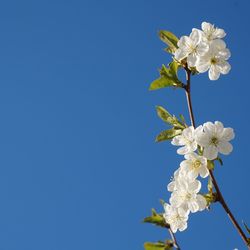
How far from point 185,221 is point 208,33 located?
1191 millimetres

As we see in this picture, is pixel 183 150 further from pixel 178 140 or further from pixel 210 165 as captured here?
pixel 210 165

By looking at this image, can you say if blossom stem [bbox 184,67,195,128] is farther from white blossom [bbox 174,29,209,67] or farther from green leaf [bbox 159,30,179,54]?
green leaf [bbox 159,30,179,54]

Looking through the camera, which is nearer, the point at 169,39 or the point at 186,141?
the point at 186,141

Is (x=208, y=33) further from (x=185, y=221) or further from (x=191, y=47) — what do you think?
(x=185, y=221)

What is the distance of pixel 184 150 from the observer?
234 centimetres

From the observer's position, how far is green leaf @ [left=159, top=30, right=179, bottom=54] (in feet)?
8.61

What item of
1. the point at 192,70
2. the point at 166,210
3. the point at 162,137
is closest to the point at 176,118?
the point at 162,137

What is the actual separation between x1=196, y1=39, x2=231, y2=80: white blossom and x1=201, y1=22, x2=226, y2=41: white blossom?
0.03 m

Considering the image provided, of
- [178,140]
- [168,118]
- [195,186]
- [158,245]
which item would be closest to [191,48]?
[168,118]

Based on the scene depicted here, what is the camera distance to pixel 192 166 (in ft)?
7.30

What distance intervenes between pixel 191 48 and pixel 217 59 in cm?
27

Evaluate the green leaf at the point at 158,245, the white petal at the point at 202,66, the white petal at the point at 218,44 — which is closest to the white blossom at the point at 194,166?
the green leaf at the point at 158,245

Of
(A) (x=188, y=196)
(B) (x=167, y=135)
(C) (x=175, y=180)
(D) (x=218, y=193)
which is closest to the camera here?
(D) (x=218, y=193)

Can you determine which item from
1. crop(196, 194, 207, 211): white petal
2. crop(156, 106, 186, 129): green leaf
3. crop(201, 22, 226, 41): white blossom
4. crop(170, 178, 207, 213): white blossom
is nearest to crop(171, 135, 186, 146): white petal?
crop(156, 106, 186, 129): green leaf
